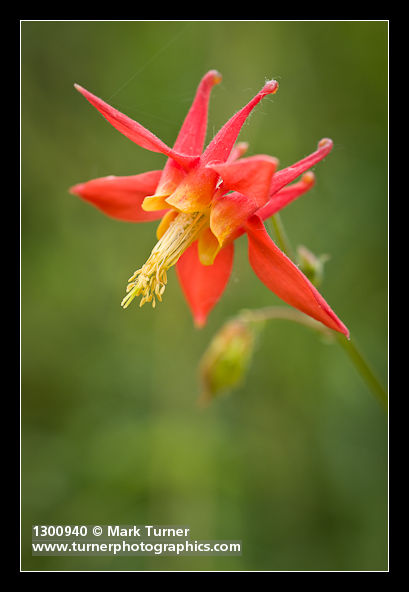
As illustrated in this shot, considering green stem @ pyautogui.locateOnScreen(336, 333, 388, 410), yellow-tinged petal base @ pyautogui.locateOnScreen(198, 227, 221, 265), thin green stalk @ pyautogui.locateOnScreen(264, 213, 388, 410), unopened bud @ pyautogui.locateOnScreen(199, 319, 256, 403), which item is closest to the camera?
yellow-tinged petal base @ pyautogui.locateOnScreen(198, 227, 221, 265)

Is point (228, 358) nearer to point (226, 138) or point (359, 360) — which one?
point (359, 360)

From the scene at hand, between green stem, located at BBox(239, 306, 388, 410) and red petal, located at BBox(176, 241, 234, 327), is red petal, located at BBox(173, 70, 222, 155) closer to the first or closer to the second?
red petal, located at BBox(176, 241, 234, 327)

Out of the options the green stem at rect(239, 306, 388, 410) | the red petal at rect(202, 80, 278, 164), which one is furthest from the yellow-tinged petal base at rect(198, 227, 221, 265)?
the green stem at rect(239, 306, 388, 410)

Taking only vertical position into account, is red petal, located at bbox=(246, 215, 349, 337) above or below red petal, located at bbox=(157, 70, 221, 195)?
below

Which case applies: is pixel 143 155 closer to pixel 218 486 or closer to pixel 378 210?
pixel 378 210

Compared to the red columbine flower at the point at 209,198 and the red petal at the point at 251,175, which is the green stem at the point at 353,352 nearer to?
the red columbine flower at the point at 209,198

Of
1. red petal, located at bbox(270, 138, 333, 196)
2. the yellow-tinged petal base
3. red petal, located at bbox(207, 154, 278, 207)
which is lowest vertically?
the yellow-tinged petal base

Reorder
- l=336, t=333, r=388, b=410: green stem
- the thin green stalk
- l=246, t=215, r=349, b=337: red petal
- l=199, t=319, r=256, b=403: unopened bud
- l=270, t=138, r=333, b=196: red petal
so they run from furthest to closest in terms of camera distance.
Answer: l=199, t=319, r=256, b=403: unopened bud
l=336, t=333, r=388, b=410: green stem
the thin green stalk
l=270, t=138, r=333, b=196: red petal
l=246, t=215, r=349, b=337: red petal

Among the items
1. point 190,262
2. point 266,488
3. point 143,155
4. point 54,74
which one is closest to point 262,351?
point 266,488

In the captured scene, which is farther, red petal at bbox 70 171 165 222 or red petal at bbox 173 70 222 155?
red petal at bbox 70 171 165 222
